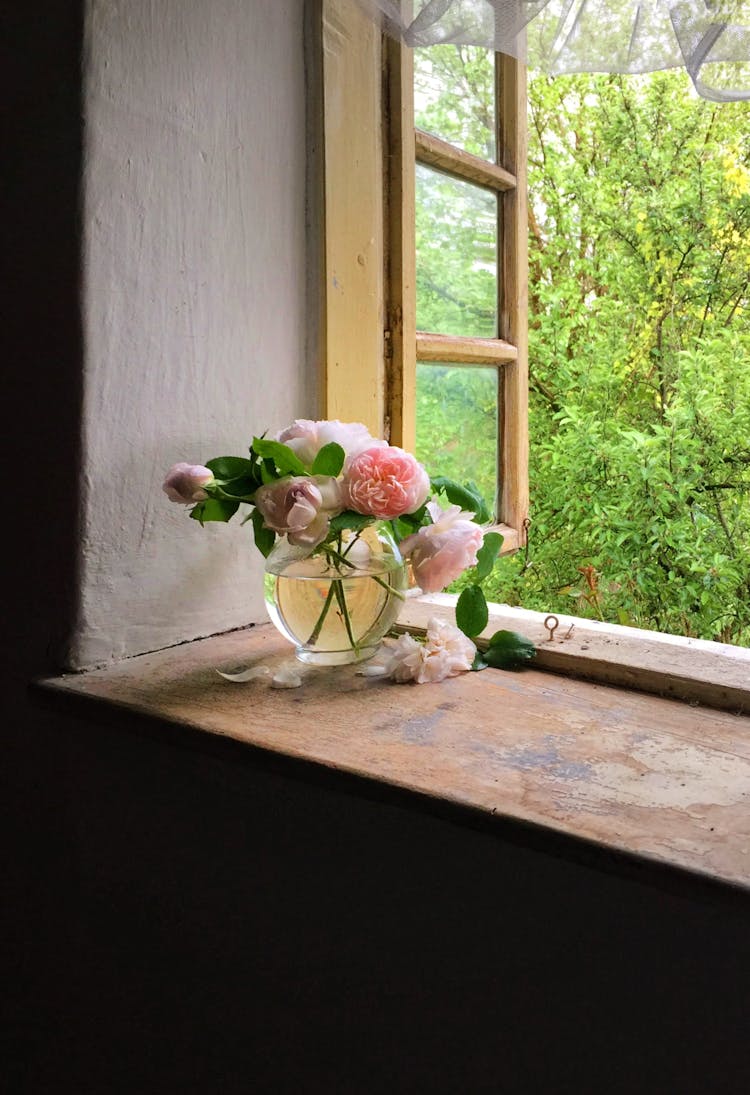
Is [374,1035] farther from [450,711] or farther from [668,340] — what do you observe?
[668,340]

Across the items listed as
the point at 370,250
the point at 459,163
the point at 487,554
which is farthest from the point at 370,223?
the point at 487,554

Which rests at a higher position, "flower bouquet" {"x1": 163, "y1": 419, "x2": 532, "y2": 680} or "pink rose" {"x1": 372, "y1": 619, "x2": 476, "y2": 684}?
"flower bouquet" {"x1": 163, "y1": 419, "x2": 532, "y2": 680}

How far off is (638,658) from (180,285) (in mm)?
622

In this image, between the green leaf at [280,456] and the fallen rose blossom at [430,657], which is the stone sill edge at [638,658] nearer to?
the fallen rose blossom at [430,657]

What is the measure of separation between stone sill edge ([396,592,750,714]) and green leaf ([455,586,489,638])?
0.15 feet

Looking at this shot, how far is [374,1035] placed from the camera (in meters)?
0.76

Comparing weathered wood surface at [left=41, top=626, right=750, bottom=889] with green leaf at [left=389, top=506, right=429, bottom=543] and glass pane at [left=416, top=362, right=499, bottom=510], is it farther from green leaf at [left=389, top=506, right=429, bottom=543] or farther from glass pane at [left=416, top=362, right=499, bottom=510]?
glass pane at [left=416, top=362, right=499, bottom=510]

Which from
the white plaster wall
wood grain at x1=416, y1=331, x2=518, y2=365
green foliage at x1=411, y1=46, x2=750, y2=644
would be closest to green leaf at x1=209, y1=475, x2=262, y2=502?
the white plaster wall

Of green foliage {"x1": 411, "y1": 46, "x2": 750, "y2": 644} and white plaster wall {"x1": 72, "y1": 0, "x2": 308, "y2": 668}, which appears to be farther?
green foliage {"x1": 411, "y1": 46, "x2": 750, "y2": 644}

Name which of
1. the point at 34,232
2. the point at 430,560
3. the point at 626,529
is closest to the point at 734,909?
the point at 430,560

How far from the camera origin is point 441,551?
96cm

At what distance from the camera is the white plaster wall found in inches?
36.7

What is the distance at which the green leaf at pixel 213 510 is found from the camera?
3.05 ft

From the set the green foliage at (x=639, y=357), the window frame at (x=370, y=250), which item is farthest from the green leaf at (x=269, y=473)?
the green foliage at (x=639, y=357)
